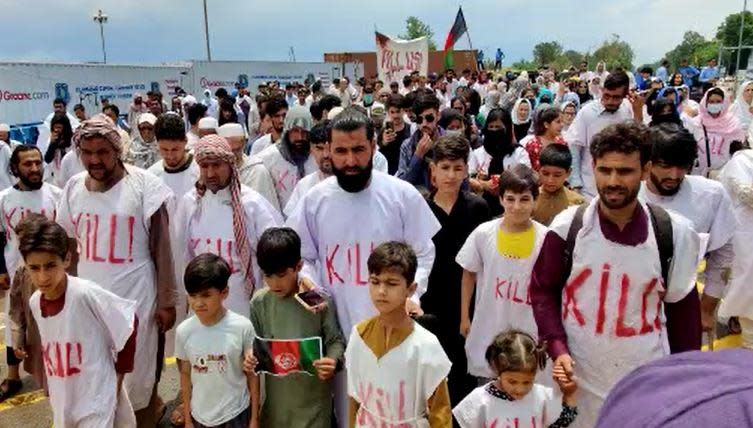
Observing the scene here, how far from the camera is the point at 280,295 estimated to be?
10.3 ft

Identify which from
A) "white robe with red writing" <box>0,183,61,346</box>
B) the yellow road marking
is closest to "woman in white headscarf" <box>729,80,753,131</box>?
"white robe with red writing" <box>0,183,61,346</box>

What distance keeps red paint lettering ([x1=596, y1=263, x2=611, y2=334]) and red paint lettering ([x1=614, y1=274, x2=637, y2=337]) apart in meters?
0.06

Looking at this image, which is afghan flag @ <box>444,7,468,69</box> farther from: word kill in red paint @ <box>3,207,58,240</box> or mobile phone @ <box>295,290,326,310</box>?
mobile phone @ <box>295,290,326,310</box>

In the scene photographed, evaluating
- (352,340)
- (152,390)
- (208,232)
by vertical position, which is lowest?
(152,390)

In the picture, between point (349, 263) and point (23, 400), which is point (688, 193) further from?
point (23, 400)

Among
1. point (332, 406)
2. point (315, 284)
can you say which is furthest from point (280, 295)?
point (332, 406)

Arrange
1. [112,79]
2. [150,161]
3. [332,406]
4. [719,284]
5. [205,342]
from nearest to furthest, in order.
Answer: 1. [205,342]
2. [332,406]
3. [719,284]
4. [150,161]
5. [112,79]

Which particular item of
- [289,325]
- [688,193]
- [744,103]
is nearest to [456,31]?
[744,103]

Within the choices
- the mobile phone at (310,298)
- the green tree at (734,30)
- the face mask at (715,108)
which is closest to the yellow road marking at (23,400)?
the mobile phone at (310,298)

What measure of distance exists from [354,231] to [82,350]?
147cm

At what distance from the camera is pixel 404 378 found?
102 inches

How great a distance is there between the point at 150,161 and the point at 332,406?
3.82 m

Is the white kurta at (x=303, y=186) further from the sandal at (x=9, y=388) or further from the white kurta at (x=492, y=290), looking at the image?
the sandal at (x=9, y=388)

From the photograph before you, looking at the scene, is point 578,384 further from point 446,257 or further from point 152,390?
point 152,390
